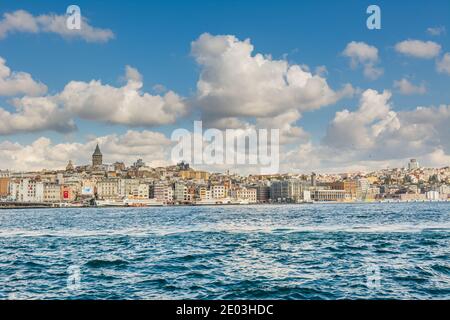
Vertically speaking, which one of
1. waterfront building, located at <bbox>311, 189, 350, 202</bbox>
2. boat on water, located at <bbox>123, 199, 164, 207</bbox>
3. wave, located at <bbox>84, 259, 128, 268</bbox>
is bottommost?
boat on water, located at <bbox>123, 199, 164, 207</bbox>

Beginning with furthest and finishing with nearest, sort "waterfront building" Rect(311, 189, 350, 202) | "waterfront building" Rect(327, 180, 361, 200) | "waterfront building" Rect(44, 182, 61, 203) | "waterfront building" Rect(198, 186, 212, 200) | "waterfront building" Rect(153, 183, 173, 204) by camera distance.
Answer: "waterfront building" Rect(153, 183, 173, 204)
"waterfront building" Rect(198, 186, 212, 200)
"waterfront building" Rect(44, 182, 61, 203)
"waterfront building" Rect(327, 180, 361, 200)
"waterfront building" Rect(311, 189, 350, 202)

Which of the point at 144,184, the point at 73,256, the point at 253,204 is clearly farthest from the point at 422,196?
the point at 73,256

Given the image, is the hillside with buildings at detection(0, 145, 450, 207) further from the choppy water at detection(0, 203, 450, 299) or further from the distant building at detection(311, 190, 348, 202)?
the choppy water at detection(0, 203, 450, 299)

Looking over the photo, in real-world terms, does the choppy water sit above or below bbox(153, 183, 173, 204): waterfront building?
below

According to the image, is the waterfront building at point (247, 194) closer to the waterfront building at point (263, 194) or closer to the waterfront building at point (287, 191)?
the waterfront building at point (263, 194)

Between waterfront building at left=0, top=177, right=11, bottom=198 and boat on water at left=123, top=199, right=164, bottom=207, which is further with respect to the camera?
waterfront building at left=0, top=177, right=11, bottom=198

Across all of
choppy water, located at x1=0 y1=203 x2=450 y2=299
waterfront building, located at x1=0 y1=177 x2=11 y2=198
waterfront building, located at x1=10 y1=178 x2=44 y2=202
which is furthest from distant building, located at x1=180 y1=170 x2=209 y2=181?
choppy water, located at x1=0 y1=203 x2=450 y2=299

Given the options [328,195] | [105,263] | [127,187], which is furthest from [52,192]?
[105,263]

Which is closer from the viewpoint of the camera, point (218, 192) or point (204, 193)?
point (218, 192)

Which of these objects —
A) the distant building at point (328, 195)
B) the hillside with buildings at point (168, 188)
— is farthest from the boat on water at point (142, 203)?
the distant building at point (328, 195)

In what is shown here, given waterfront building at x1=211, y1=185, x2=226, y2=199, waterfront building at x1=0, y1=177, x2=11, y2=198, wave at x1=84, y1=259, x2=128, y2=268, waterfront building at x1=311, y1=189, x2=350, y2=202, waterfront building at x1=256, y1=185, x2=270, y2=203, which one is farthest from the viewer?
waterfront building at x1=211, y1=185, x2=226, y2=199

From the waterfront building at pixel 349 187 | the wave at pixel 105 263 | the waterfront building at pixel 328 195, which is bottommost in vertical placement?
the wave at pixel 105 263

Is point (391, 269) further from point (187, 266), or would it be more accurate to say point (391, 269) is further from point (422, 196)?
point (422, 196)

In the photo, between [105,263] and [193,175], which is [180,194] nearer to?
[193,175]
